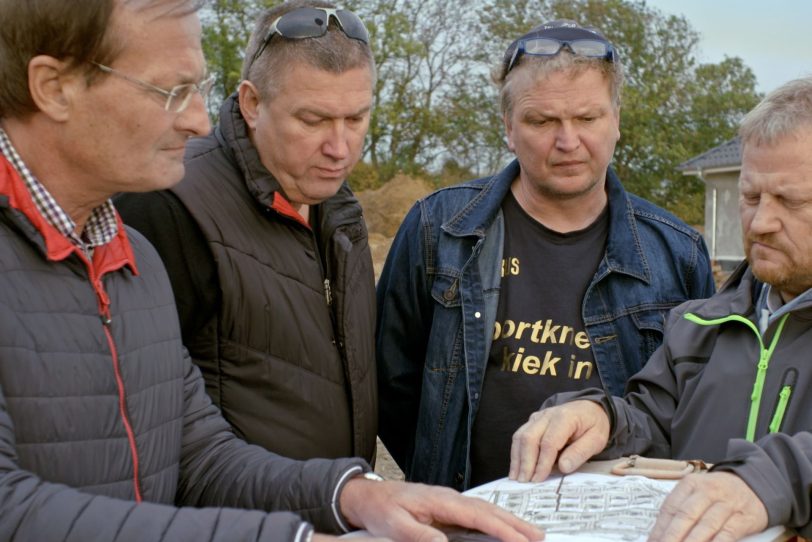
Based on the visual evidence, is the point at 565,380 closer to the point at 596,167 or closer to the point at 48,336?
the point at 596,167

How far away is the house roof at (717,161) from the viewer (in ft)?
95.8

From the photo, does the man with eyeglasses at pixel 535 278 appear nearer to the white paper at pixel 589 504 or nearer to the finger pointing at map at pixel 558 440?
the finger pointing at map at pixel 558 440

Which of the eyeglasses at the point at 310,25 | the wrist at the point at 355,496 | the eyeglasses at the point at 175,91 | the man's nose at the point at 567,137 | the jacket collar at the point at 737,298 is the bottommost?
the wrist at the point at 355,496

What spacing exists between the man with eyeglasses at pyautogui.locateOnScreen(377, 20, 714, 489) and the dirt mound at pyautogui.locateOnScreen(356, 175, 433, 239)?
19.7 m

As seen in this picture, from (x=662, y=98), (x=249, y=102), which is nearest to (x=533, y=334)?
(x=249, y=102)

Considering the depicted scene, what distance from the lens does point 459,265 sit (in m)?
3.56

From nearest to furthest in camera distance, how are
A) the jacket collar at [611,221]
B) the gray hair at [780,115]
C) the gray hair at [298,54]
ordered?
1. the gray hair at [780,115]
2. the gray hair at [298,54]
3. the jacket collar at [611,221]

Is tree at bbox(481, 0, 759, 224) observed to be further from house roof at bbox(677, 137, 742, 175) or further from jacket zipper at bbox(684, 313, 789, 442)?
jacket zipper at bbox(684, 313, 789, 442)

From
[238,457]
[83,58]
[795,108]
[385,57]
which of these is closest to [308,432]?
[238,457]

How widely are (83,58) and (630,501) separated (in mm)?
1377

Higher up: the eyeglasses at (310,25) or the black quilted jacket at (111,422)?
the eyeglasses at (310,25)

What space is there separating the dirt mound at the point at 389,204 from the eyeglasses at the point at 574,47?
19.8 metres

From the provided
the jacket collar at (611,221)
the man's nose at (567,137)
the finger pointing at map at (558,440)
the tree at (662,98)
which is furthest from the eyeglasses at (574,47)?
the tree at (662,98)

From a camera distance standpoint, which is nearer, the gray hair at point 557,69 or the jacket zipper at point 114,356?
the jacket zipper at point 114,356
